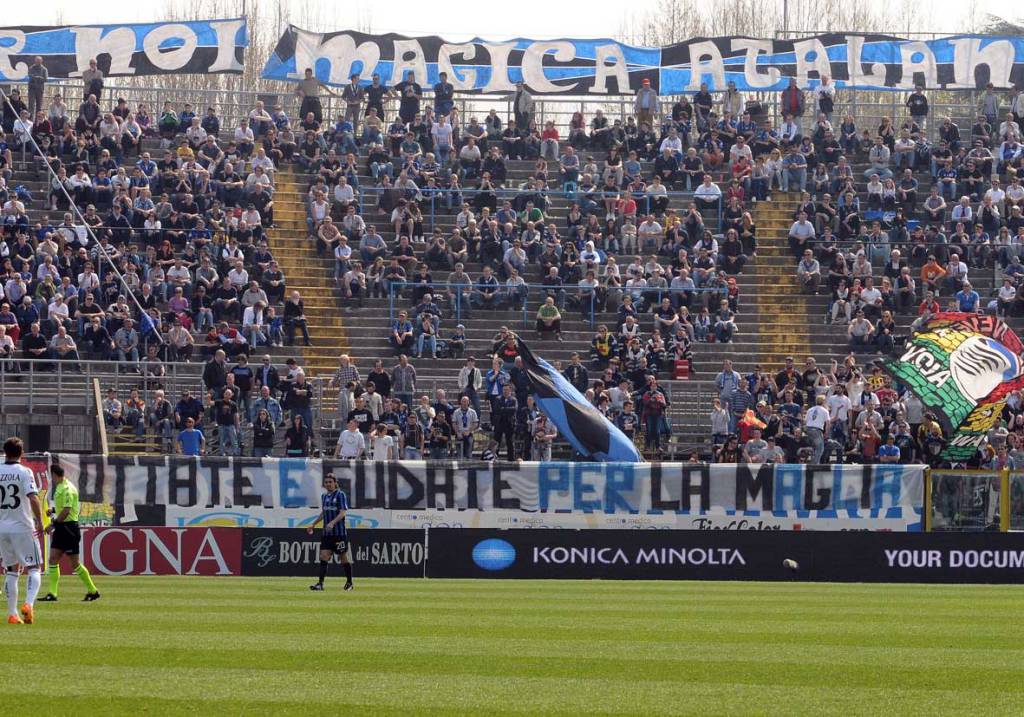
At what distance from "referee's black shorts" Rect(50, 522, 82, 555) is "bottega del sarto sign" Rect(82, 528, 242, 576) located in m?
6.40

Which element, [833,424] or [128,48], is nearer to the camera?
[833,424]

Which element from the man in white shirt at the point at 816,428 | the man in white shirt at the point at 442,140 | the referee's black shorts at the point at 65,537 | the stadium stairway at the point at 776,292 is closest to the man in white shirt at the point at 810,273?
the stadium stairway at the point at 776,292

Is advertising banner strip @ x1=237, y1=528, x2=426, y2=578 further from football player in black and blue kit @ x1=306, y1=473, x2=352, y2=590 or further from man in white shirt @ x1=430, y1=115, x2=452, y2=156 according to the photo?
man in white shirt @ x1=430, y1=115, x2=452, y2=156

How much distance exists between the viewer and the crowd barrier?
91.7ft

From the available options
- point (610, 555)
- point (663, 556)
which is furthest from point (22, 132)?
point (663, 556)

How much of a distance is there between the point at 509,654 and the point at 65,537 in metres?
8.45

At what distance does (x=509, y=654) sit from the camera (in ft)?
48.6

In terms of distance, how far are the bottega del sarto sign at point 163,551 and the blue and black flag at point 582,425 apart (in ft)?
24.1

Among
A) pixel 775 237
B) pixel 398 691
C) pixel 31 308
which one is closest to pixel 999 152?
pixel 775 237

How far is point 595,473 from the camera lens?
103 feet

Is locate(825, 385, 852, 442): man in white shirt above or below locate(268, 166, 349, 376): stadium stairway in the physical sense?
below

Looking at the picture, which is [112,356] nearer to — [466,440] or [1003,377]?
[466,440]

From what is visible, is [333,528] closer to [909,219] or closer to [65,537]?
[65,537]

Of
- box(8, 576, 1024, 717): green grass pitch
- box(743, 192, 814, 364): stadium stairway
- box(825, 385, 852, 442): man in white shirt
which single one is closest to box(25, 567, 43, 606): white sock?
box(8, 576, 1024, 717): green grass pitch
